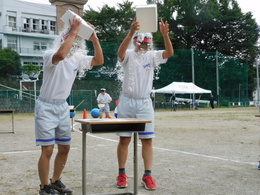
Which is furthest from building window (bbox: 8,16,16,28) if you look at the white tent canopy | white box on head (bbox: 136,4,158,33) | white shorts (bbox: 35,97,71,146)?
white shorts (bbox: 35,97,71,146)

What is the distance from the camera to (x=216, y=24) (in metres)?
57.8

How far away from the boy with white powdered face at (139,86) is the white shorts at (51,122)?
0.86 meters

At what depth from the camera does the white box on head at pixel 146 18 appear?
466cm

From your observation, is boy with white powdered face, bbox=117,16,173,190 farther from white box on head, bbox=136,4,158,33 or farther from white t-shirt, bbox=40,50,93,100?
white t-shirt, bbox=40,50,93,100

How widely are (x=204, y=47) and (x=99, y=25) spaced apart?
1805 cm

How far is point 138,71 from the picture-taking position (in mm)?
5000

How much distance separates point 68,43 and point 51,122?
87 centimetres

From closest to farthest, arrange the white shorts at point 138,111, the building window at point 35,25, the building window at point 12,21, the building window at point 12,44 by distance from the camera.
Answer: the white shorts at point 138,111 < the building window at point 12,44 < the building window at point 12,21 < the building window at point 35,25

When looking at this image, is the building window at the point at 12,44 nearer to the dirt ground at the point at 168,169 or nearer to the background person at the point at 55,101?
the dirt ground at the point at 168,169

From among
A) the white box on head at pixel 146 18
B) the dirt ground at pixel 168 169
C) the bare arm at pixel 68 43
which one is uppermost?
the white box on head at pixel 146 18

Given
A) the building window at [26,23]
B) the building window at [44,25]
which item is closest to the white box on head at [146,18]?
the building window at [26,23]

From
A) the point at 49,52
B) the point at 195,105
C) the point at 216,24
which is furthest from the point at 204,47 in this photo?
the point at 49,52

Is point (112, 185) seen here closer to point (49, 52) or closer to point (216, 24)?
point (49, 52)

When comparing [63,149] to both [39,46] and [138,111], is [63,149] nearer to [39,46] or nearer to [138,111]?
[138,111]
